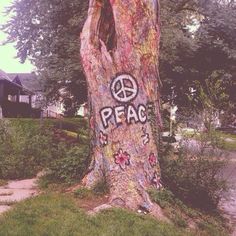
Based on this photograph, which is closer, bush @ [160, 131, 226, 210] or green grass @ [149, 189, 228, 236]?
green grass @ [149, 189, 228, 236]

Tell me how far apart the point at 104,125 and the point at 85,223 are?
2.89m

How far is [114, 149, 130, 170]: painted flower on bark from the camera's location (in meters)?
10.2

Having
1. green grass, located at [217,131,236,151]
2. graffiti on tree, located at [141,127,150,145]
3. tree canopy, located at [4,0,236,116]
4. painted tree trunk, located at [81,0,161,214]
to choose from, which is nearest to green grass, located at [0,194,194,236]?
painted tree trunk, located at [81,0,161,214]

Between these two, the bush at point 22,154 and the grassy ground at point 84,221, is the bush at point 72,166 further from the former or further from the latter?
the bush at point 22,154

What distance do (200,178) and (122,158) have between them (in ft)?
6.90

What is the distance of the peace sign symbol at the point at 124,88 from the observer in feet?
34.4

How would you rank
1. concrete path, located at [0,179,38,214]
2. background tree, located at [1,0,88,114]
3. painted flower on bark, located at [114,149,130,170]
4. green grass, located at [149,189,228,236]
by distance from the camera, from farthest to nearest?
background tree, located at [1,0,88,114] < painted flower on bark, located at [114,149,130,170] < green grass, located at [149,189,228,236] < concrete path, located at [0,179,38,214]

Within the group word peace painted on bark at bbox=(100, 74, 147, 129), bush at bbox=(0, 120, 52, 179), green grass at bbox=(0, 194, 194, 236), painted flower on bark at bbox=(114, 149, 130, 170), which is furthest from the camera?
bush at bbox=(0, 120, 52, 179)

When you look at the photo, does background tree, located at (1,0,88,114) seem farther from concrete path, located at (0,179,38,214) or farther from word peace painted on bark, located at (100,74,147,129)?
word peace painted on bark, located at (100,74,147,129)

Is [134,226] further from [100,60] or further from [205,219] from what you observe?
[100,60]

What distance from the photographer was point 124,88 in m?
10.5

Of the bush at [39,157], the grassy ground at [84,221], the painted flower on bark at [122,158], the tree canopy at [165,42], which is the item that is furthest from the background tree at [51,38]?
the grassy ground at [84,221]

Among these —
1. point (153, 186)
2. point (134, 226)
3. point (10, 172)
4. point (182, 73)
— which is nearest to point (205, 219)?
point (153, 186)

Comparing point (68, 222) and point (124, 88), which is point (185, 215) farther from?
point (68, 222)
